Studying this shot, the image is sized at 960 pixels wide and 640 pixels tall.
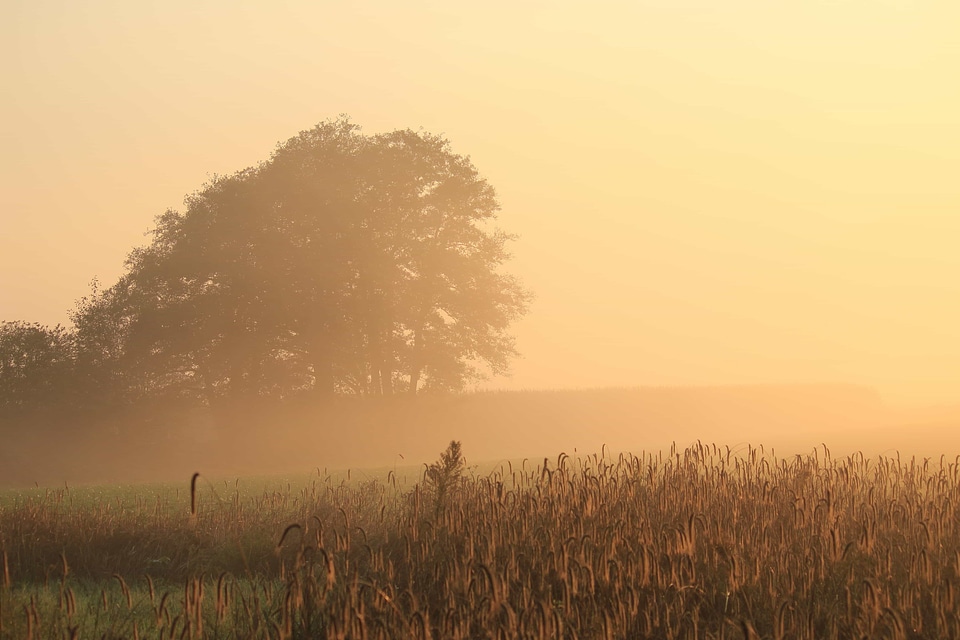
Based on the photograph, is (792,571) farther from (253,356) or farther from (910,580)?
(253,356)

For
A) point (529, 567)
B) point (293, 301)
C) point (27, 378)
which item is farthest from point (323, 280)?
point (529, 567)

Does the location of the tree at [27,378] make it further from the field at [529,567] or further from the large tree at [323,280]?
the field at [529,567]

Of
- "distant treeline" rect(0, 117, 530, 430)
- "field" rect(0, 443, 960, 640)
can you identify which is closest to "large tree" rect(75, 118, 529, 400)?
"distant treeline" rect(0, 117, 530, 430)

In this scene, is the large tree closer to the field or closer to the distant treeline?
the distant treeline

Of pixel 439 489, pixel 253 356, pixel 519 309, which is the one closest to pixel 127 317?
pixel 253 356

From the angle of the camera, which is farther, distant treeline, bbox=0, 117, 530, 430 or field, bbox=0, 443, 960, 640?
distant treeline, bbox=0, 117, 530, 430

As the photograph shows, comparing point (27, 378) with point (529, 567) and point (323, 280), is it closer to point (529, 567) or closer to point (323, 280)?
point (323, 280)

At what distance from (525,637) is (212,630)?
282cm

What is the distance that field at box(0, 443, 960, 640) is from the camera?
23.3ft

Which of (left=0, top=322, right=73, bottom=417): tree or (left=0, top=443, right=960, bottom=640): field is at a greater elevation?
(left=0, top=322, right=73, bottom=417): tree

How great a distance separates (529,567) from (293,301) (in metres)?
32.7

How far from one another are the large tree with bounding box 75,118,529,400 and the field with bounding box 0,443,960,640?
25.7m

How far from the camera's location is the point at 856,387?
71.5 meters

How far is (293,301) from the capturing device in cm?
4084
